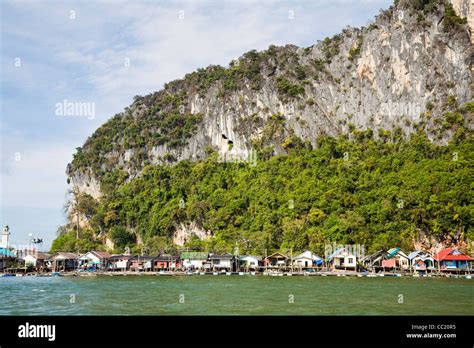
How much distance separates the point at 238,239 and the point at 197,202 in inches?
607

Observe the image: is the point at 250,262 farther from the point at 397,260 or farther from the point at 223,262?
the point at 397,260

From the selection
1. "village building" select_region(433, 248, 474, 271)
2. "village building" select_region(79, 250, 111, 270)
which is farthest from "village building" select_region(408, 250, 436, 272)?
"village building" select_region(79, 250, 111, 270)

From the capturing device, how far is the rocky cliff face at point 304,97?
91750mm

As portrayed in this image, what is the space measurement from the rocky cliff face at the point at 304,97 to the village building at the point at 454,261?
27.2m

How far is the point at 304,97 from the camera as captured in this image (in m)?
110

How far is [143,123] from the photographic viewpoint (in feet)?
421

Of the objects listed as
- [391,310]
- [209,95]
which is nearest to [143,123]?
[209,95]

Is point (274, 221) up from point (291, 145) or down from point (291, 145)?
down

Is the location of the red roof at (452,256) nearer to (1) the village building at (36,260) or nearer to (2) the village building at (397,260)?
(2) the village building at (397,260)

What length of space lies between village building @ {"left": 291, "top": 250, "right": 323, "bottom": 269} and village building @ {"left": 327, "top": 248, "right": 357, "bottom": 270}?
94.0 inches

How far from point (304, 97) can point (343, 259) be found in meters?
50.5

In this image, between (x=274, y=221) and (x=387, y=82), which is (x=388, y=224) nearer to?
(x=274, y=221)

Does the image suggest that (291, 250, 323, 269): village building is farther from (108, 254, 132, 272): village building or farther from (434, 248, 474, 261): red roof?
(108, 254, 132, 272): village building

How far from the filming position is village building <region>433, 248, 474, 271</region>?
207ft
